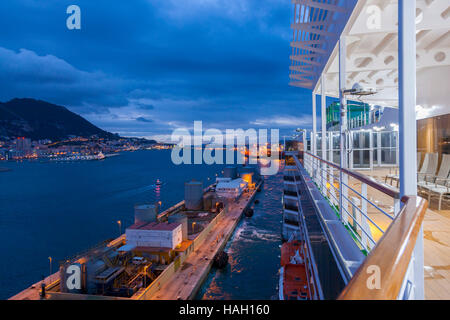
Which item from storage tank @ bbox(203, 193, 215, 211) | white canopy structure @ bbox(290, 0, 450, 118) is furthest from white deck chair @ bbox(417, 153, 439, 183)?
storage tank @ bbox(203, 193, 215, 211)

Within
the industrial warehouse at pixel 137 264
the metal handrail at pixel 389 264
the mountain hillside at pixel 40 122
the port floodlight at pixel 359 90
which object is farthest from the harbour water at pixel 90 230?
the mountain hillside at pixel 40 122

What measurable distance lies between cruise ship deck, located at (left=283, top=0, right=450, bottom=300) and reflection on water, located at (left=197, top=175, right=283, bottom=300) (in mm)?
7122

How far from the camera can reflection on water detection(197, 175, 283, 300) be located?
12.2 metres

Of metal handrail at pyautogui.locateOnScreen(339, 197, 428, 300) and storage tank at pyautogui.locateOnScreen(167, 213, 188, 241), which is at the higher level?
metal handrail at pyautogui.locateOnScreen(339, 197, 428, 300)

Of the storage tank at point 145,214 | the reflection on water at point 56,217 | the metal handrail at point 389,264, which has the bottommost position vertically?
the reflection on water at point 56,217

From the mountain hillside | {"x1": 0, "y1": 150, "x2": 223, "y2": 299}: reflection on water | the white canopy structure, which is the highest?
the mountain hillside

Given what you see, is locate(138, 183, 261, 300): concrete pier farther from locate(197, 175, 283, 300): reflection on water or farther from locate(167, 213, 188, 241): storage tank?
locate(167, 213, 188, 241): storage tank

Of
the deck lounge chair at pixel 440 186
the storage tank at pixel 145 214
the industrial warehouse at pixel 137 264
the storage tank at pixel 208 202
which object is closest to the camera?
the deck lounge chair at pixel 440 186

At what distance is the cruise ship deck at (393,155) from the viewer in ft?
2.94

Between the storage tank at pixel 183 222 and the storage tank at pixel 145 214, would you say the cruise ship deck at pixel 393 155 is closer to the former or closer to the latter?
the storage tank at pixel 183 222

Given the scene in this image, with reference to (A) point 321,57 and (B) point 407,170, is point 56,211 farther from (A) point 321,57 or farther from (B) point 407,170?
(B) point 407,170

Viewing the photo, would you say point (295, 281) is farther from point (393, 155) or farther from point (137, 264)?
point (137, 264)

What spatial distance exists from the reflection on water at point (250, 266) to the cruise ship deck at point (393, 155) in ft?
23.4

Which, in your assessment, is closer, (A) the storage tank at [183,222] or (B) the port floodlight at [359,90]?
(B) the port floodlight at [359,90]
